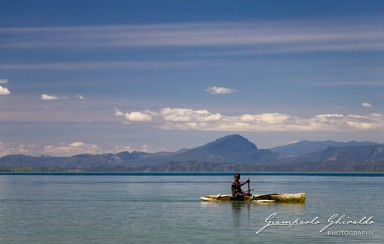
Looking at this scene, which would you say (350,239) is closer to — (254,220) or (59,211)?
(254,220)

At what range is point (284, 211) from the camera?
70.2 meters

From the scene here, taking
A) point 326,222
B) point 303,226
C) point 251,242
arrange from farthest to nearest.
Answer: point 326,222 → point 303,226 → point 251,242

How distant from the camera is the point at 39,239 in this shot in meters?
49.1

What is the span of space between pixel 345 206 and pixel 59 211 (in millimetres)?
33878

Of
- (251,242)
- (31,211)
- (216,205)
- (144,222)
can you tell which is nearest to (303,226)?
(251,242)

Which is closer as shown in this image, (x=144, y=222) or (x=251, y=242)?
(x=251, y=242)

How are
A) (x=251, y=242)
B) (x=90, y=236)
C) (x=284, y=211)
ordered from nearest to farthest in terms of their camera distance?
(x=251, y=242), (x=90, y=236), (x=284, y=211)

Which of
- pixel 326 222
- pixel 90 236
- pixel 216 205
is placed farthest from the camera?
pixel 216 205

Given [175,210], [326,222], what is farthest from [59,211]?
[326,222]

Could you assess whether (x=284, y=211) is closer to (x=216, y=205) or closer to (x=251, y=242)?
(x=216, y=205)

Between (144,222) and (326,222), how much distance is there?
1616 centimetres

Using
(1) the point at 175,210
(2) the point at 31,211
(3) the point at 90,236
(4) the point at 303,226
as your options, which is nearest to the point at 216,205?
(1) the point at 175,210

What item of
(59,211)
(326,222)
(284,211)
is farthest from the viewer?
(59,211)

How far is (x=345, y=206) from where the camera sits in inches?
3199
